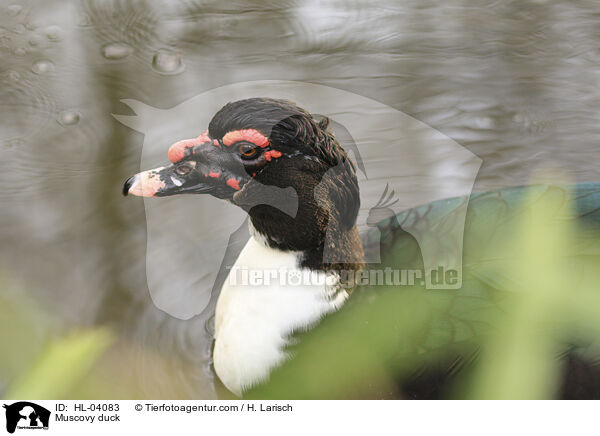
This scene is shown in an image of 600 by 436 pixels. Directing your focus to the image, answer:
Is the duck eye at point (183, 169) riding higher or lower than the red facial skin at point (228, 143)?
lower

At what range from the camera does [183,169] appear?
65 cm

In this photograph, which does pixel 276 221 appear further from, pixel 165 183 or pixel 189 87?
pixel 189 87

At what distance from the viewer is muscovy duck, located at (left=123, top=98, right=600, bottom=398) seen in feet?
2.09

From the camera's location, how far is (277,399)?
0.69 metres

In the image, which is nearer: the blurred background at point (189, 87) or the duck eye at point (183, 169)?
the duck eye at point (183, 169)

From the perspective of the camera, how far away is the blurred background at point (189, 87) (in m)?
0.83

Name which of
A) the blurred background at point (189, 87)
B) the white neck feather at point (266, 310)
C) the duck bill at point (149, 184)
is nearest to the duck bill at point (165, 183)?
the duck bill at point (149, 184)

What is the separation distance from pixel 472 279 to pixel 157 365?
43cm

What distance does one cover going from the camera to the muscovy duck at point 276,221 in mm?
637

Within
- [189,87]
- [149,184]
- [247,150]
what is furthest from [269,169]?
[189,87]
